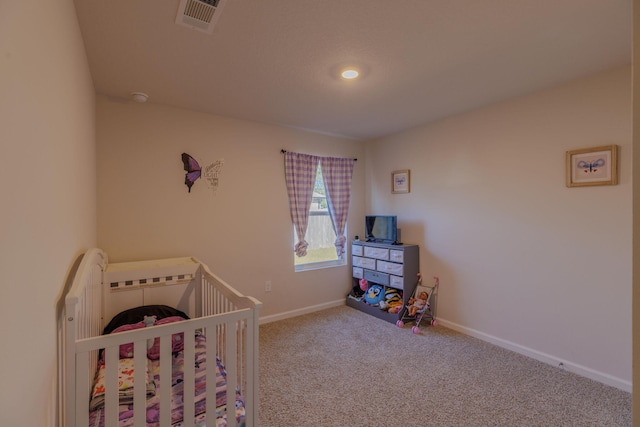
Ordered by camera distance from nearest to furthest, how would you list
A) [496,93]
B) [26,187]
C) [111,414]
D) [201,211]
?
[26,187] → [111,414] → [496,93] → [201,211]

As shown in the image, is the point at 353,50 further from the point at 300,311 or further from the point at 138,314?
the point at 300,311

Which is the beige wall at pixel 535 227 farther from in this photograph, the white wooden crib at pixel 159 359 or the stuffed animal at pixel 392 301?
the white wooden crib at pixel 159 359

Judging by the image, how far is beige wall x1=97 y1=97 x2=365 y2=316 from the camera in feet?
8.46

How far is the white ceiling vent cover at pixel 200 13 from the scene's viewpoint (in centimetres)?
144

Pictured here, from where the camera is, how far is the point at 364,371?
2344 mm

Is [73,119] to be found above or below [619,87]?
below

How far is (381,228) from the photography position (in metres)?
3.75

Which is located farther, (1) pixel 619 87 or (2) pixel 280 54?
(1) pixel 619 87

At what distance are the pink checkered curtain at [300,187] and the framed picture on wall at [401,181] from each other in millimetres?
1011

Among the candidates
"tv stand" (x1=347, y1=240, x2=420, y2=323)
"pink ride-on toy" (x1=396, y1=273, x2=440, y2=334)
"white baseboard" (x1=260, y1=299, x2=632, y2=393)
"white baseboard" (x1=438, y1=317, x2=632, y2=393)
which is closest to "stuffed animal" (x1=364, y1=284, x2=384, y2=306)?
"tv stand" (x1=347, y1=240, x2=420, y2=323)

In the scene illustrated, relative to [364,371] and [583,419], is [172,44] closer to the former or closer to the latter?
[364,371]

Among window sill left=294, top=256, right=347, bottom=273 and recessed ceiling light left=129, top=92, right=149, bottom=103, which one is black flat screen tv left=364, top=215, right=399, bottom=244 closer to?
window sill left=294, top=256, right=347, bottom=273

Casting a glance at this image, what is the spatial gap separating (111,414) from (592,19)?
2.92 metres

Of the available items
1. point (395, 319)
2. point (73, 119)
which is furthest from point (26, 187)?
point (395, 319)
